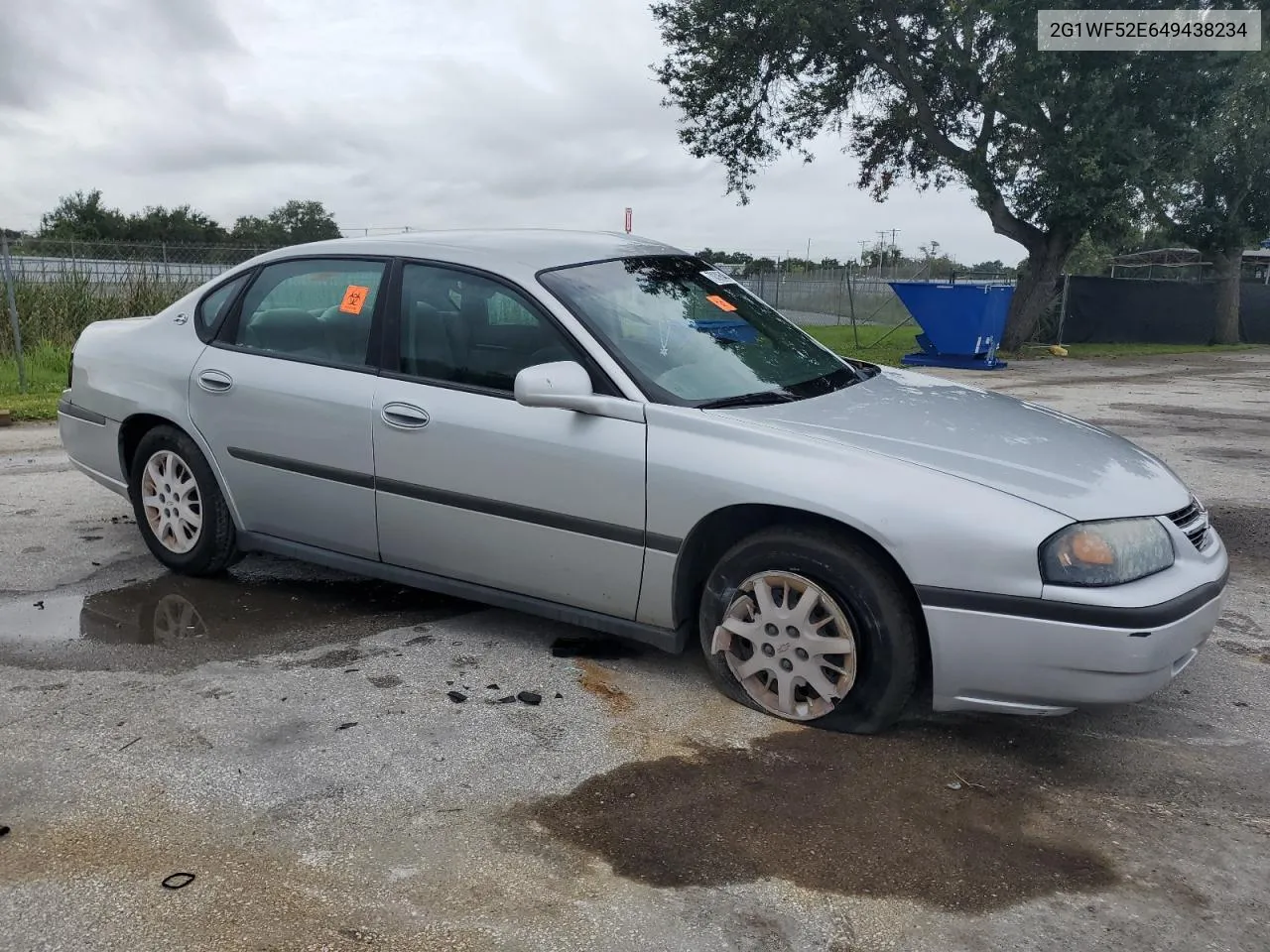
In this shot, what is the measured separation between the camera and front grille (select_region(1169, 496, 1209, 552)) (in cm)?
343

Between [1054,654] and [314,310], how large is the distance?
10.3 ft

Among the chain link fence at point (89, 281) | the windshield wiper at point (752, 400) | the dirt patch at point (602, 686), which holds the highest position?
the chain link fence at point (89, 281)

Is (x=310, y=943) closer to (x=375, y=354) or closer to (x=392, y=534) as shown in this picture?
(x=392, y=534)

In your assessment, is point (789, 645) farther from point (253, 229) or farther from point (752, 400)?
point (253, 229)

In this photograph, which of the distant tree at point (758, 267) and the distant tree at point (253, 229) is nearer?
the distant tree at point (758, 267)

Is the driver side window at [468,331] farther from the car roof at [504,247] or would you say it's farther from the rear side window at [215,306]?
the rear side window at [215,306]

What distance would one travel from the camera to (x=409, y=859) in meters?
2.72

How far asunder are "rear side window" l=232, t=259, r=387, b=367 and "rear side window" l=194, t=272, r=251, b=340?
90mm

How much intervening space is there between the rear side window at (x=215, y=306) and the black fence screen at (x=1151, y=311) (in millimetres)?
23457

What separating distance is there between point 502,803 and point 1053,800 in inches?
62.5

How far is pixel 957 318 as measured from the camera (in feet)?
57.3

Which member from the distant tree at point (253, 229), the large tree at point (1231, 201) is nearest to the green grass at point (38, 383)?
the large tree at point (1231, 201)

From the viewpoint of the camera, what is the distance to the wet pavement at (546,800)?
8.20 feet

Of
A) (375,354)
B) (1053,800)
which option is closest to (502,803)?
(1053,800)
